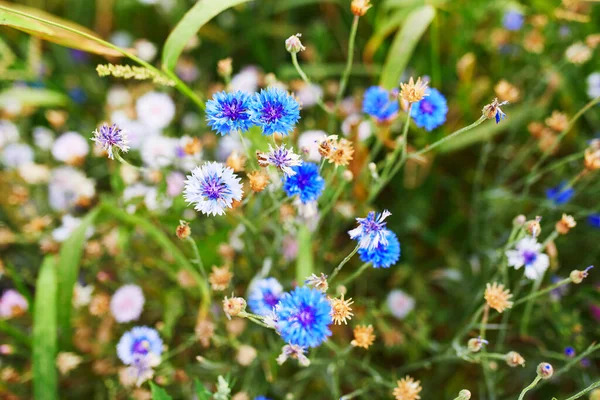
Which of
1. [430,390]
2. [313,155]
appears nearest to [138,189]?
[313,155]

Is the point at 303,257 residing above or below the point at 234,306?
above

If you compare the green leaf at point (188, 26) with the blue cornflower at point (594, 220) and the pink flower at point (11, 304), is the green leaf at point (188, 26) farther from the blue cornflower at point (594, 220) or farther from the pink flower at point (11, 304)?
the blue cornflower at point (594, 220)

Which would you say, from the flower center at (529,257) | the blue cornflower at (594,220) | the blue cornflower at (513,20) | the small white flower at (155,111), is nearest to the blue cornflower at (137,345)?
the small white flower at (155,111)

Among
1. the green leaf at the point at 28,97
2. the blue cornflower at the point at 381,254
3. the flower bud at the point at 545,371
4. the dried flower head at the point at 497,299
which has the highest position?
the green leaf at the point at 28,97

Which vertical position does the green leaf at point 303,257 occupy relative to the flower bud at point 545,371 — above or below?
above

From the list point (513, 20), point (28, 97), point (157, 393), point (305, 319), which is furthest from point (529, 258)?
point (28, 97)

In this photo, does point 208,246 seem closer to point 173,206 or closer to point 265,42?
point 173,206

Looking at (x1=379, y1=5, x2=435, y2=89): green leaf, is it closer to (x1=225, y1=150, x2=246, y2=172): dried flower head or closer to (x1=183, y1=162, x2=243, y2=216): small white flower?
(x1=225, y1=150, x2=246, y2=172): dried flower head

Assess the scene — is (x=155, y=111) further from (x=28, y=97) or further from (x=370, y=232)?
(x=370, y=232)

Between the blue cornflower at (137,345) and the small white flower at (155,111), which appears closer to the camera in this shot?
the blue cornflower at (137,345)
